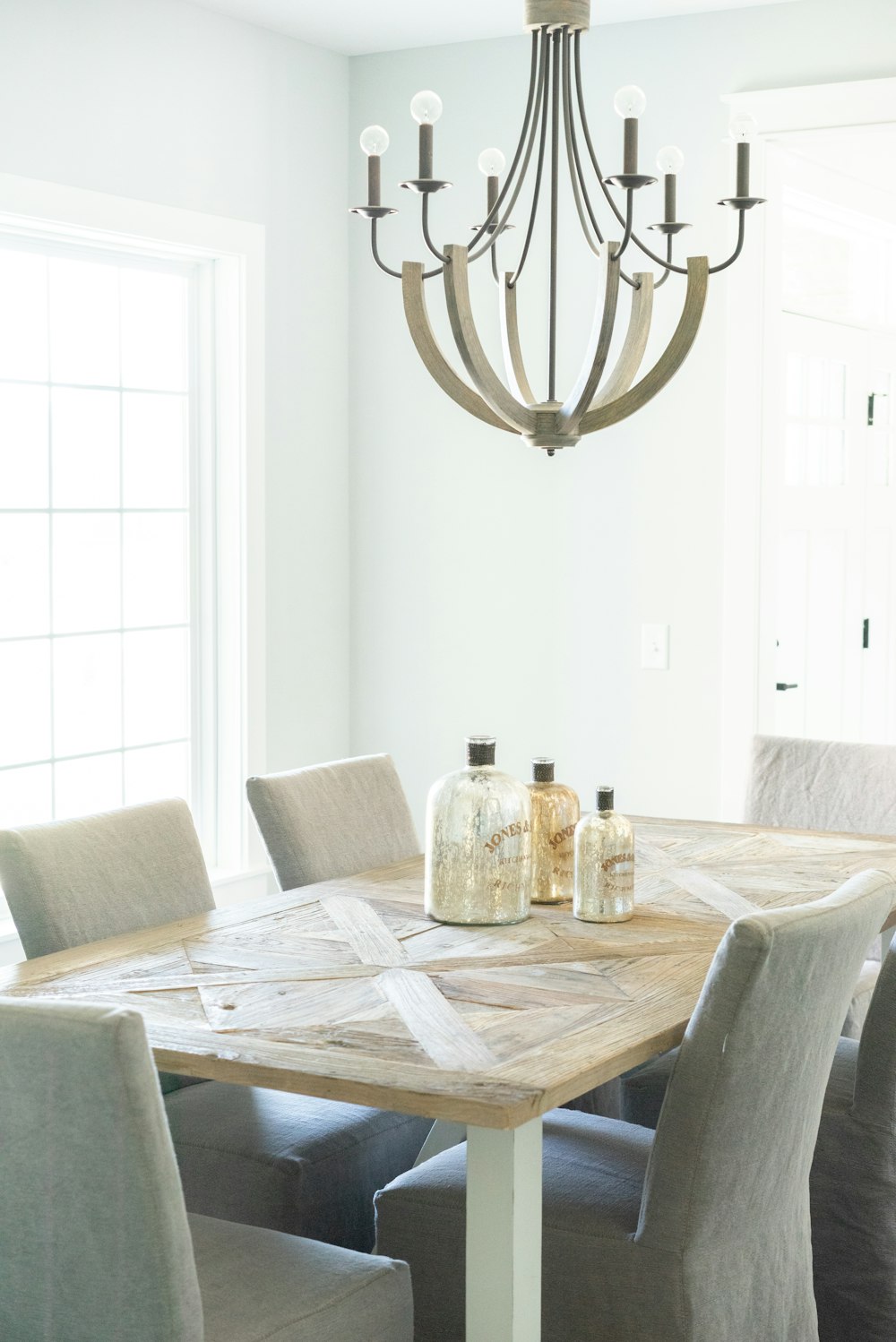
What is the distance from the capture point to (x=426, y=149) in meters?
2.18

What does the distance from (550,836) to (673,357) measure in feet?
2.54

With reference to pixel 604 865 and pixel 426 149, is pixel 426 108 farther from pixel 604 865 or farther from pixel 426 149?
pixel 604 865

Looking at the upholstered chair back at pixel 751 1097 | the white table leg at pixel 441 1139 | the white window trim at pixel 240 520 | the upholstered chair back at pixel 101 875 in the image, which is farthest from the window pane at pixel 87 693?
the upholstered chair back at pixel 751 1097

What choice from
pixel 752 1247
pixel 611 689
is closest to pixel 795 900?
pixel 752 1247

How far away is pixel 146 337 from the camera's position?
157 inches

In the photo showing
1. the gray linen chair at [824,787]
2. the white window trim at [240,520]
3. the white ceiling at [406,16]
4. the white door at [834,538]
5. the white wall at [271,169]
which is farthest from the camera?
the white door at [834,538]

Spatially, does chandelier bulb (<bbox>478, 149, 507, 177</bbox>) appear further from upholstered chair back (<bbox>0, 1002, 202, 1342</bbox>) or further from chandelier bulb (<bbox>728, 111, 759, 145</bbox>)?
upholstered chair back (<bbox>0, 1002, 202, 1342</bbox>)

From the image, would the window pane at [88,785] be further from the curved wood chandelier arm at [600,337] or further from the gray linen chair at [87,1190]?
the gray linen chair at [87,1190]

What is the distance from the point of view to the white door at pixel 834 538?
439 centimetres

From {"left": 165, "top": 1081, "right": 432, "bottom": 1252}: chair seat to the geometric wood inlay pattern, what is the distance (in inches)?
10.7

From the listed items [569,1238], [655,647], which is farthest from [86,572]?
[569,1238]

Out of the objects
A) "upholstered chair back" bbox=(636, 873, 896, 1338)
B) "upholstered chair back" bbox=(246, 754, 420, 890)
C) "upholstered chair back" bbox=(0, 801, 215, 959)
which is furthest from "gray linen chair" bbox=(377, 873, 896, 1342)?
"upholstered chair back" bbox=(246, 754, 420, 890)

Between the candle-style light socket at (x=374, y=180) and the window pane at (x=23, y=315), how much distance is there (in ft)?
5.18

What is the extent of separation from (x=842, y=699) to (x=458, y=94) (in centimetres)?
214
